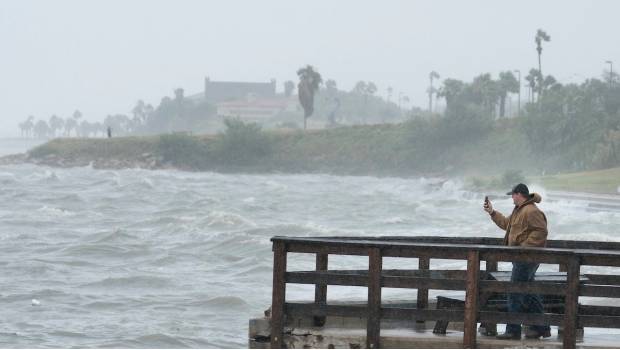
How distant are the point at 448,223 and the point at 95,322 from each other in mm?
27761

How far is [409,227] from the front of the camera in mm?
44219

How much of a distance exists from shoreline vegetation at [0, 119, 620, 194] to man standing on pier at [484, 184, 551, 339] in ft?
365

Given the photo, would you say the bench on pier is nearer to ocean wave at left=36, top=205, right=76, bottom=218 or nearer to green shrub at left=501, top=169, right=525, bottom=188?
ocean wave at left=36, top=205, right=76, bottom=218

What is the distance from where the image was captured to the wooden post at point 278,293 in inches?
428

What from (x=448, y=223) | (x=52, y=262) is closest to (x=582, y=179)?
(x=448, y=223)

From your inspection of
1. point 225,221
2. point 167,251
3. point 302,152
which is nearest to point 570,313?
point 167,251

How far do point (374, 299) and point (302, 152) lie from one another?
128442 millimetres

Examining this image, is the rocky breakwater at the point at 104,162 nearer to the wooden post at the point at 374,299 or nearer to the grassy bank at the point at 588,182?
the grassy bank at the point at 588,182

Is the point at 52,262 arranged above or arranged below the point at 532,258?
below

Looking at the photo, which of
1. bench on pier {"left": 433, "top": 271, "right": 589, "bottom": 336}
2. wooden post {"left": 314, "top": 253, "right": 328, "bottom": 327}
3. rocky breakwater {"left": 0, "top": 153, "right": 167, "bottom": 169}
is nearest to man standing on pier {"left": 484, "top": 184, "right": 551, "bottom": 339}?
bench on pier {"left": 433, "top": 271, "right": 589, "bottom": 336}

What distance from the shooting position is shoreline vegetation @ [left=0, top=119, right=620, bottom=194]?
131 meters

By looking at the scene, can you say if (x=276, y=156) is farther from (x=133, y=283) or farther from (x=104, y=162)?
(x=133, y=283)

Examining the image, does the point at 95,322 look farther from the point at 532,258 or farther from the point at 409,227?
the point at 409,227

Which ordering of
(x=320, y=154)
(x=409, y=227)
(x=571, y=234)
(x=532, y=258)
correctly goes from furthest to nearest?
(x=320, y=154) → (x=409, y=227) → (x=571, y=234) → (x=532, y=258)
